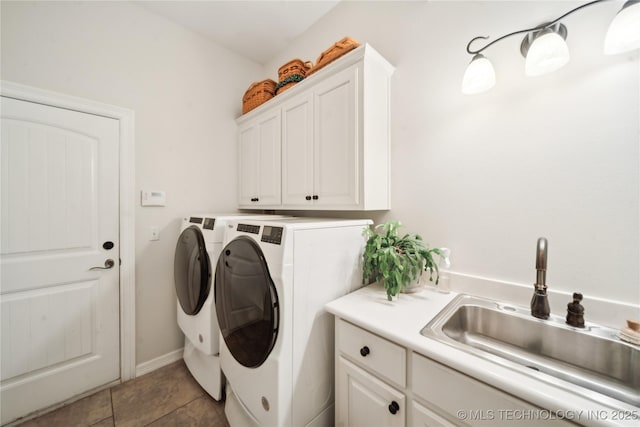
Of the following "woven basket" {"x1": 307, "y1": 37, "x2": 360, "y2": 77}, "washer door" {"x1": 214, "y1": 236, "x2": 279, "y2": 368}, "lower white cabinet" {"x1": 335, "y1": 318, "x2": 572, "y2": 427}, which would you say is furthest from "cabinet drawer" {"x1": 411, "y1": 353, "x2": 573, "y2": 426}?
"woven basket" {"x1": 307, "y1": 37, "x2": 360, "y2": 77}

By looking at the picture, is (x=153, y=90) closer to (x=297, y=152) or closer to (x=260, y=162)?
(x=260, y=162)

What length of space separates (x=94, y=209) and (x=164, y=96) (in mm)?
1117

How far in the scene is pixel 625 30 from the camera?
2.65 ft

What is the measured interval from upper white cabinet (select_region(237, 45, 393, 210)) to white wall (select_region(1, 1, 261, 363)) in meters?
0.92

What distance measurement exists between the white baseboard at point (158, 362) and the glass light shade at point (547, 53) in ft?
10.2

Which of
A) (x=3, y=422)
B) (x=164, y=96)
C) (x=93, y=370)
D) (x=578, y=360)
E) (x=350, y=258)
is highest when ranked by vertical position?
(x=164, y=96)

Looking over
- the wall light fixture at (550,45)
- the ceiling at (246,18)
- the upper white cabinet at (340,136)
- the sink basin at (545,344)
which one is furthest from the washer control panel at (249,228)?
the ceiling at (246,18)

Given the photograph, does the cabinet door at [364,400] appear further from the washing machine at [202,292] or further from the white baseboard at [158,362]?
the white baseboard at [158,362]

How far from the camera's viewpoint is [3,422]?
4.67ft

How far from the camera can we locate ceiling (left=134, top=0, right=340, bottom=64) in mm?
1944

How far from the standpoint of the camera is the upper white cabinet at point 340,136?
56.4 inches

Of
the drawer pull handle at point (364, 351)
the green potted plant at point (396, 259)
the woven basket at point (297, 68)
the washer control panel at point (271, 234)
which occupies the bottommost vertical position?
the drawer pull handle at point (364, 351)

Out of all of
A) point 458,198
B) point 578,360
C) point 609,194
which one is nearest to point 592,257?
point 609,194

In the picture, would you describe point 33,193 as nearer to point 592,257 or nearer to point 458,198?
point 458,198
